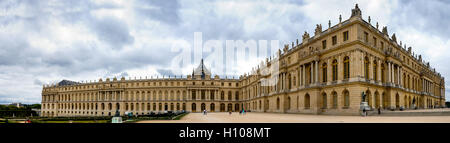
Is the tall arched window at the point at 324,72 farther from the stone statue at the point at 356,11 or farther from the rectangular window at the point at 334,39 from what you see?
the stone statue at the point at 356,11

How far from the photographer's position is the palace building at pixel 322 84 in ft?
131

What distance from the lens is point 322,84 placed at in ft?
149

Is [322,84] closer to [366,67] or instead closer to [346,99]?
[346,99]

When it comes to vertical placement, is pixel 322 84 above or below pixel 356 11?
below

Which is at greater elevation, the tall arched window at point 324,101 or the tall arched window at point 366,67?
the tall arched window at point 366,67

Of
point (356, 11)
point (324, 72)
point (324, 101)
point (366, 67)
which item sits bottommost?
point (324, 101)

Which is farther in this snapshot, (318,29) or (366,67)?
(318,29)

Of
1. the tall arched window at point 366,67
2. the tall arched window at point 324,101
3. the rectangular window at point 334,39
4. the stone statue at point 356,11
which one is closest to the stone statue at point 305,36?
the rectangular window at point 334,39

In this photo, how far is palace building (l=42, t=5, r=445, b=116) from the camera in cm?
4006

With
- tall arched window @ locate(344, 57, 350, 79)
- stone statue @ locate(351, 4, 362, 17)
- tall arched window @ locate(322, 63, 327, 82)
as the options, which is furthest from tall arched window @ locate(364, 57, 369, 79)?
stone statue @ locate(351, 4, 362, 17)

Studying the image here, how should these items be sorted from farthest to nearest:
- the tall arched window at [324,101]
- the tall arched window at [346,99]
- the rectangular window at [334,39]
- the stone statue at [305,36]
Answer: the stone statue at [305,36] < the tall arched window at [324,101] < the rectangular window at [334,39] < the tall arched window at [346,99]

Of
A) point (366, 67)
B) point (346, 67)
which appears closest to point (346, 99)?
point (346, 67)
